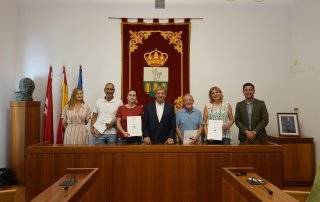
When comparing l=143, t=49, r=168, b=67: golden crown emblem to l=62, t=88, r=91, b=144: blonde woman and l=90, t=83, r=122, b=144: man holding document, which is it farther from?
l=62, t=88, r=91, b=144: blonde woman

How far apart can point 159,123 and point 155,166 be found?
1.98ft

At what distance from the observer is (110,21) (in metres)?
6.29

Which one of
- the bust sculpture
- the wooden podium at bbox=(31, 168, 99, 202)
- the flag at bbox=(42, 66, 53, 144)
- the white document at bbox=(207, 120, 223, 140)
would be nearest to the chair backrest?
the wooden podium at bbox=(31, 168, 99, 202)

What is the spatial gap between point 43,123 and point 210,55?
3.16 meters

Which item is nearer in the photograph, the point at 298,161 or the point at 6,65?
the point at 298,161

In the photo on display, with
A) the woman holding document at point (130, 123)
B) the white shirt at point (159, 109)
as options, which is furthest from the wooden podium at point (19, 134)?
the white shirt at point (159, 109)

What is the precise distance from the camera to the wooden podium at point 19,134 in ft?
18.4

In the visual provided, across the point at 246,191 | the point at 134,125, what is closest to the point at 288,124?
the point at 134,125

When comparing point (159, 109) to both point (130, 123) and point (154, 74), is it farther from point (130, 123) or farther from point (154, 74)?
point (154, 74)

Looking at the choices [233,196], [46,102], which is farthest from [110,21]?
[233,196]

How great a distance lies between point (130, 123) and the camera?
4352 mm

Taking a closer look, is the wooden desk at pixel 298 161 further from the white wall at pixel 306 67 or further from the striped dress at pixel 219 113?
the striped dress at pixel 219 113

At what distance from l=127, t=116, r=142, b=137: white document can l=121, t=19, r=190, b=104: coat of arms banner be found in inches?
72.4

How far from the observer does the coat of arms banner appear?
622cm
